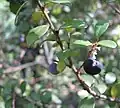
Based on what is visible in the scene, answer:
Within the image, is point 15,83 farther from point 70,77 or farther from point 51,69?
point 70,77

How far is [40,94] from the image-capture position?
1.52 meters

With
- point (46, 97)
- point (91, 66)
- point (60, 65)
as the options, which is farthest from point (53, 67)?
point (46, 97)

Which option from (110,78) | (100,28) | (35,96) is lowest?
(35,96)

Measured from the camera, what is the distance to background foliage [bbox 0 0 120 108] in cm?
108

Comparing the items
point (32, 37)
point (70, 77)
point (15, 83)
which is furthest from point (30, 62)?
point (32, 37)

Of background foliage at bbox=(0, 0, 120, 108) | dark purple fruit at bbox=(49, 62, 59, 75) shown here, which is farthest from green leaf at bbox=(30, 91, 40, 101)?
dark purple fruit at bbox=(49, 62, 59, 75)

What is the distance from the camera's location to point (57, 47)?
59.7 inches

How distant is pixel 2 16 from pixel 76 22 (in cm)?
151

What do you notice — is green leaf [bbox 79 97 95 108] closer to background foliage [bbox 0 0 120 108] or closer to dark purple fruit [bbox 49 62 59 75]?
background foliage [bbox 0 0 120 108]

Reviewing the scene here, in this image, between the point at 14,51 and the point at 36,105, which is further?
the point at 14,51

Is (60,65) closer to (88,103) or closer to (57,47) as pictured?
(88,103)

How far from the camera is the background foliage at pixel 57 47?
1083 millimetres

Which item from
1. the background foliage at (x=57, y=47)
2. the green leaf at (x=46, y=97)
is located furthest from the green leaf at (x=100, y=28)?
the green leaf at (x=46, y=97)

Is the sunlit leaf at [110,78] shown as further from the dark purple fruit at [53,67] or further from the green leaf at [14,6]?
the green leaf at [14,6]
